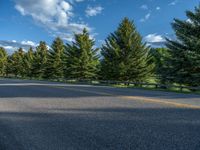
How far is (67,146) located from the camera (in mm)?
4574

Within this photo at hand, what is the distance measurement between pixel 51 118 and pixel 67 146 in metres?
2.69

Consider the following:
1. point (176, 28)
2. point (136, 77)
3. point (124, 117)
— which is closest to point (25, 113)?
point (124, 117)

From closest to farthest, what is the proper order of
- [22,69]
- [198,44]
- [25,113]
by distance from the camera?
[25,113] → [198,44] → [22,69]

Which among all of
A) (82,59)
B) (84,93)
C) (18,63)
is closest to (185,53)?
(84,93)

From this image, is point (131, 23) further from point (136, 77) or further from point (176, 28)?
point (176, 28)

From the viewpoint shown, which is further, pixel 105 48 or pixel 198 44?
pixel 105 48

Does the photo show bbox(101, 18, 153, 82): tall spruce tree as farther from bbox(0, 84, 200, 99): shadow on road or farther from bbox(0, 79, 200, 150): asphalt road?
bbox(0, 79, 200, 150): asphalt road

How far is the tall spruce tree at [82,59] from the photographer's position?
41.5m

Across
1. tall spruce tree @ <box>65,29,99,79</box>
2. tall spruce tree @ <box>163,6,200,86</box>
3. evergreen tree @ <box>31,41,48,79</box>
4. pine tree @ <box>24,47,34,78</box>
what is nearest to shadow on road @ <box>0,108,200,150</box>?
tall spruce tree @ <box>163,6,200,86</box>

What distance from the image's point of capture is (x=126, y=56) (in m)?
33.7

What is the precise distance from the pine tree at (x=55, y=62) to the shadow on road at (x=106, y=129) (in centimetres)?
4234

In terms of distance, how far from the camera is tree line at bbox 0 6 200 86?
22953 millimetres

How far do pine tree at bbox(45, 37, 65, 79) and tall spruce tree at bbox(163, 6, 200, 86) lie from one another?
2872 cm

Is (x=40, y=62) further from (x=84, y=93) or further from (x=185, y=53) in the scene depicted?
(x=84, y=93)
